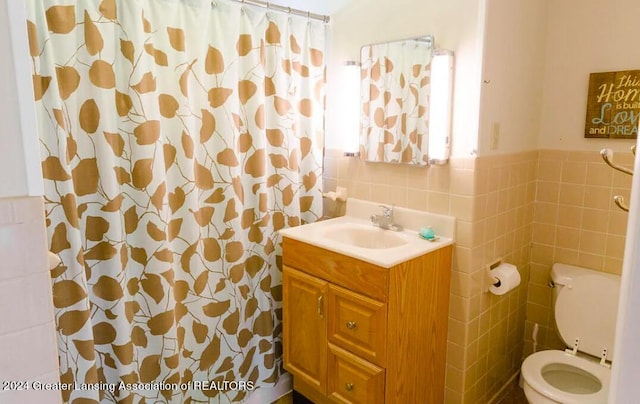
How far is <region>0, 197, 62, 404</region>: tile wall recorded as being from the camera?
884 mm

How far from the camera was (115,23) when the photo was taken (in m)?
1.56

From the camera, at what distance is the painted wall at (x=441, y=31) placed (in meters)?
1.75

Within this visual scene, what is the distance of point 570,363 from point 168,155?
2051 millimetres

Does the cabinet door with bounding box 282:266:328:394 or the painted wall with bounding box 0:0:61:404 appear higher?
the painted wall with bounding box 0:0:61:404

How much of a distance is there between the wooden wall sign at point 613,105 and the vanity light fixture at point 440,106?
788 millimetres

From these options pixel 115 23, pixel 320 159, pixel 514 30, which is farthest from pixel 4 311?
pixel 514 30

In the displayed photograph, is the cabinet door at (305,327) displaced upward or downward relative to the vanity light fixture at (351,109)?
downward

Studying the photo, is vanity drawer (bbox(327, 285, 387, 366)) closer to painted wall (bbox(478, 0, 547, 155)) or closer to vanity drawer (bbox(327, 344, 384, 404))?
vanity drawer (bbox(327, 344, 384, 404))

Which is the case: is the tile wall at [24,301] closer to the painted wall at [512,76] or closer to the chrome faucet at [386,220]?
the chrome faucet at [386,220]

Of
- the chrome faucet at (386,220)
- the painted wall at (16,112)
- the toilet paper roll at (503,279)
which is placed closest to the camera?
the painted wall at (16,112)

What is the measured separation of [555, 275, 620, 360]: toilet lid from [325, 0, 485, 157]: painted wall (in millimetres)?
911

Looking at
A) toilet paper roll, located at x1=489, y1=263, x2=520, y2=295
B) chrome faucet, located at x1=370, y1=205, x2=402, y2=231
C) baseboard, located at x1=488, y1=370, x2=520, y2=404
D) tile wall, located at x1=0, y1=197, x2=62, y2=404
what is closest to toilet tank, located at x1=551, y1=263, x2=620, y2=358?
toilet paper roll, located at x1=489, y1=263, x2=520, y2=295

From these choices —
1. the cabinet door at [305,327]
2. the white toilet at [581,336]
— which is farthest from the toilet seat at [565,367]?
the cabinet door at [305,327]

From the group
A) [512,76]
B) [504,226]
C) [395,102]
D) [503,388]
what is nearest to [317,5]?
[395,102]
